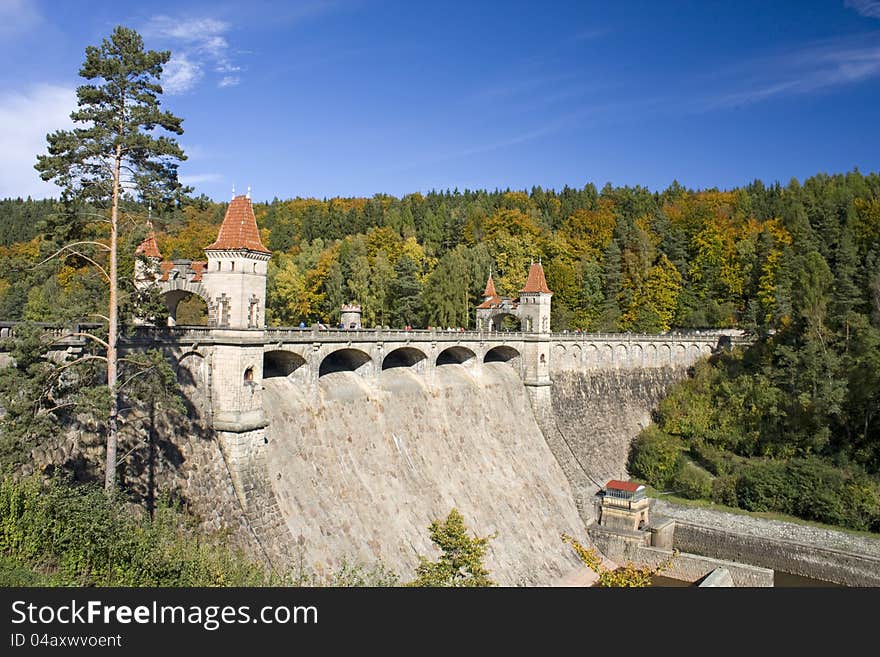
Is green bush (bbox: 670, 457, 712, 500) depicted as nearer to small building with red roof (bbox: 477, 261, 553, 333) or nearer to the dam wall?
the dam wall

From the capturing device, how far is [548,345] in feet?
150

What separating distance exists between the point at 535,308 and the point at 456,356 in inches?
302

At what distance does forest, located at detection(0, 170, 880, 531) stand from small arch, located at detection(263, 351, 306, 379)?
8.96 metres

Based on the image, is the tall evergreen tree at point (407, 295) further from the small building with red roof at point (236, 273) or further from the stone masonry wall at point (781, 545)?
the small building with red roof at point (236, 273)

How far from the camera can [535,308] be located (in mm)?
46219

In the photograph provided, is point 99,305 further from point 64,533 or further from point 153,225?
point 64,533

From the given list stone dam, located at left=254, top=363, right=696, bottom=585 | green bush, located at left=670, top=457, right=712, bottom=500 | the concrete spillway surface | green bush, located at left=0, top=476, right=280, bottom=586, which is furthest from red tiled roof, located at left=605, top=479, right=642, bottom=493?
green bush, located at left=0, top=476, right=280, bottom=586

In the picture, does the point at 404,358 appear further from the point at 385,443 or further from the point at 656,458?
the point at 656,458

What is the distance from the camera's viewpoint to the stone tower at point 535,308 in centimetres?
4597

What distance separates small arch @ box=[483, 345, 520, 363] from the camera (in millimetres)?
45000

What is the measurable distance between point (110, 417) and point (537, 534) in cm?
2402

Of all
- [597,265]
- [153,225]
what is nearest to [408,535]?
[153,225]

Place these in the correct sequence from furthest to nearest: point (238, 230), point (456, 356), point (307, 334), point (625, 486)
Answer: point (456, 356) → point (625, 486) → point (307, 334) → point (238, 230)

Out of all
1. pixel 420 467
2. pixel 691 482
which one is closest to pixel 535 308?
pixel 691 482
